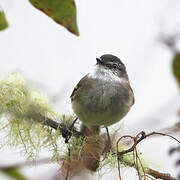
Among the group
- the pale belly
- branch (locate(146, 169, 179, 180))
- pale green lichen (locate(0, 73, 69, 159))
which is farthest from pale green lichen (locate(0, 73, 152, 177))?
the pale belly

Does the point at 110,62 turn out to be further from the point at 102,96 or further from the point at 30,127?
the point at 30,127

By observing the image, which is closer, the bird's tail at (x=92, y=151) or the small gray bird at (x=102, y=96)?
the bird's tail at (x=92, y=151)

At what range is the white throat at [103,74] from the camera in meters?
3.58

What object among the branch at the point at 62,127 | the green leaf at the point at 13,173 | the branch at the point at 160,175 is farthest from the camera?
the branch at the point at 62,127

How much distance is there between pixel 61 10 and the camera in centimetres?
121

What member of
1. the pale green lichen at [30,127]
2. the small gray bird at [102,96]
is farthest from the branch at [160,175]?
the small gray bird at [102,96]

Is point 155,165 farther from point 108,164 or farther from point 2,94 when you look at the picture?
point 2,94

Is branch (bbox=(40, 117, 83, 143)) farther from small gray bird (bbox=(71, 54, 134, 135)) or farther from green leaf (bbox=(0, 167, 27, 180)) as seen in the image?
small gray bird (bbox=(71, 54, 134, 135))

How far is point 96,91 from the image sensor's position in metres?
3.38

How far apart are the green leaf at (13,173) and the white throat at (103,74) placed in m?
2.24

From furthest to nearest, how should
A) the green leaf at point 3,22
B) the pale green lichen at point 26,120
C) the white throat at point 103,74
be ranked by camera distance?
the white throat at point 103,74, the pale green lichen at point 26,120, the green leaf at point 3,22

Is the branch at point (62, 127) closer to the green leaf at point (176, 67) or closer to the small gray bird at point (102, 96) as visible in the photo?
the green leaf at point (176, 67)

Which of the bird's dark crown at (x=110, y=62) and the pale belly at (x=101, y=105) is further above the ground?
the bird's dark crown at (x=110, y=62)

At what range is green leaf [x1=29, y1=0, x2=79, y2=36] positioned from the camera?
46.4 inches
